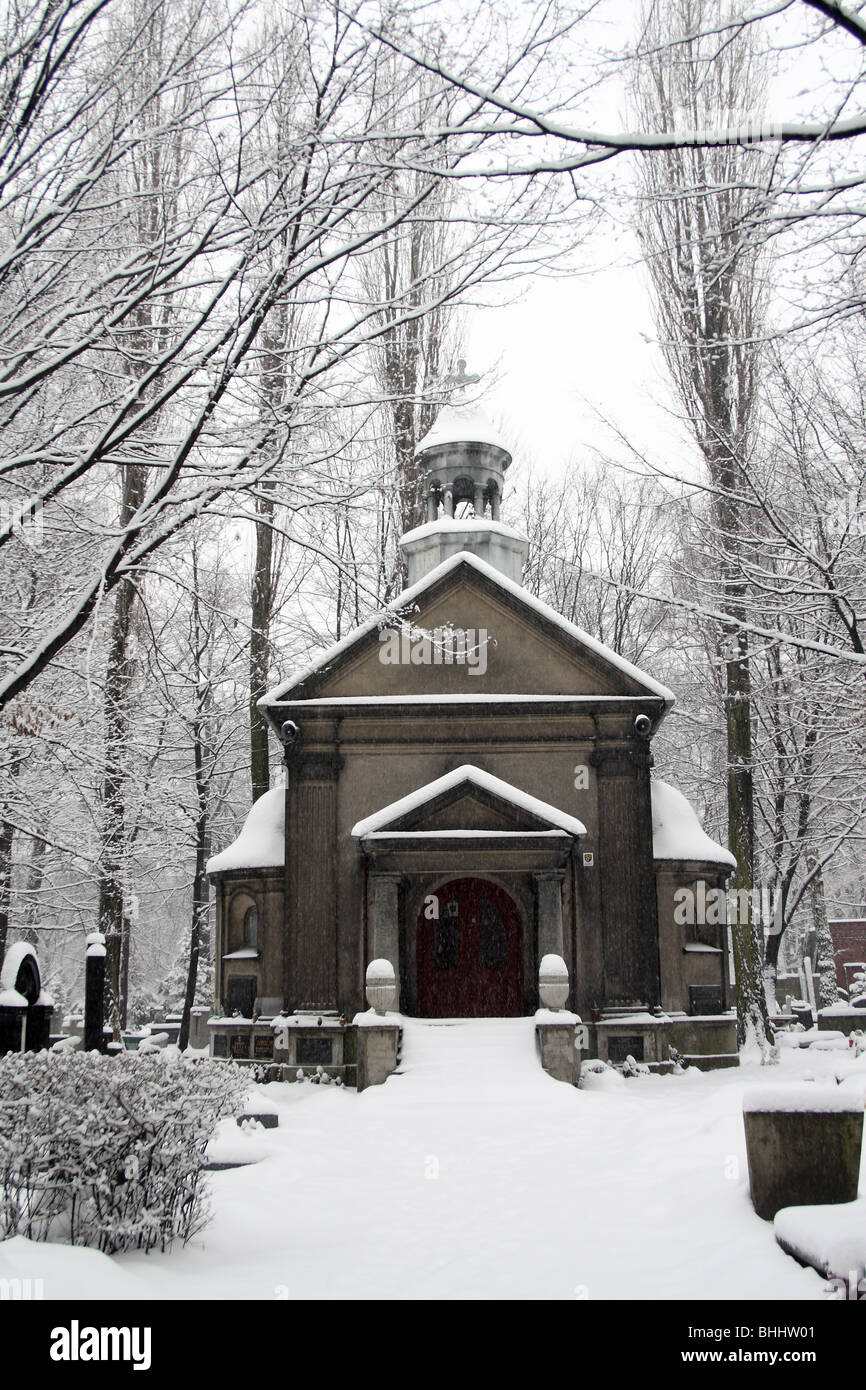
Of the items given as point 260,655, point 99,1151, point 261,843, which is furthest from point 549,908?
point 99,1151

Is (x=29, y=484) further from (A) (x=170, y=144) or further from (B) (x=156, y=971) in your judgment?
(B) (x=156, y=971)

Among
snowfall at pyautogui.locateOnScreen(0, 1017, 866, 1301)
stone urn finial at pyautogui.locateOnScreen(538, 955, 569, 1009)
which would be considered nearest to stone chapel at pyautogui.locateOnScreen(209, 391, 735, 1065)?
stone urn finial at pyautogui.locateOnScreen(538, 955, 569, 1009)

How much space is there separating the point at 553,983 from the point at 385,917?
3361 millimetres

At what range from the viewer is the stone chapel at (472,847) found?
19828mm

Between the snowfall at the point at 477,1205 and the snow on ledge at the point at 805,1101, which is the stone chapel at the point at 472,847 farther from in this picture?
the snow on ledge at the point at 805,1101

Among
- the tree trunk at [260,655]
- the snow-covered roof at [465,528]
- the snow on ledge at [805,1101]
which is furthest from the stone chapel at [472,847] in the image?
the snow on ledge at [805,1101]

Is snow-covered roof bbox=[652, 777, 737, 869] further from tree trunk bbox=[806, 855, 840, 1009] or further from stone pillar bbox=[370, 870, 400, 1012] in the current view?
tree trunk bbox=[806, 855, 840, 1009]

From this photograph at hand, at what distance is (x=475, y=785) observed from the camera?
1991cm

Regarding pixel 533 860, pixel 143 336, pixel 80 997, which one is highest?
pixel 143 336

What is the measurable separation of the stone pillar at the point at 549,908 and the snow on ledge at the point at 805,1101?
10.3 meters

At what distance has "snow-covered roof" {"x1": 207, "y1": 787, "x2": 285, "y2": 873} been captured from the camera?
21.7 meters

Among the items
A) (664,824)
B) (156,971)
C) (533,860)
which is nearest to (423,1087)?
(533,860)

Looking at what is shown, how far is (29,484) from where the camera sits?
10305mm
